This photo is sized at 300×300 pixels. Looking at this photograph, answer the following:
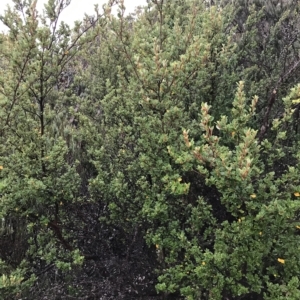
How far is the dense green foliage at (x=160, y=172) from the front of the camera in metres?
2.10

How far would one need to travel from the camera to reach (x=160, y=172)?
2363 millimetres

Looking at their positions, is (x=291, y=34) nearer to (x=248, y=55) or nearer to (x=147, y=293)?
(x=248, y=55)

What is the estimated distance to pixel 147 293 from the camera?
276 centimetres

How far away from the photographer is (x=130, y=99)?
273 cm

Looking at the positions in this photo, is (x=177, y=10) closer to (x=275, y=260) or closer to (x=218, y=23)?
(x=218, y=23)

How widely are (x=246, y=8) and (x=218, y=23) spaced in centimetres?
247

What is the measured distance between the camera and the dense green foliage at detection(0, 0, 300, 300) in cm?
210

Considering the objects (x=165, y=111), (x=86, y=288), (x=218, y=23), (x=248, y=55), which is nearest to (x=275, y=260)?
(x=165, y=111)

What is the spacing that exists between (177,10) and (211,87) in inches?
30.6

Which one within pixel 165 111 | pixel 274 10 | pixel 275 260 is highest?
pixel 274 10

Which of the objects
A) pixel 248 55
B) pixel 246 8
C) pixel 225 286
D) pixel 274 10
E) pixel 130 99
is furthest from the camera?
pixel 246 8

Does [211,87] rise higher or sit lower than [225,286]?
higher

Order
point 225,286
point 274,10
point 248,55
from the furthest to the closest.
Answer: point 274,10, point 248,55, point 225,286

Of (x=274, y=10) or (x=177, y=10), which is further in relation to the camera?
(x=274, y=10)
